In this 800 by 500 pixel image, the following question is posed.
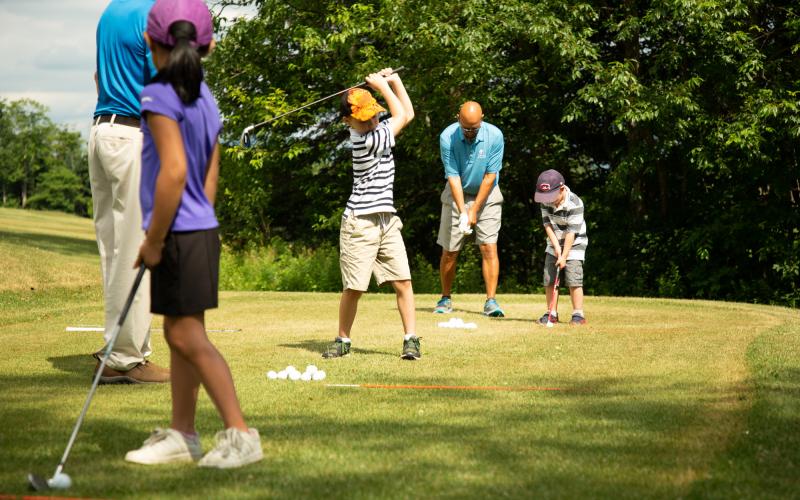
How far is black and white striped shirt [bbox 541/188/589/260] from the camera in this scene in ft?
32.6

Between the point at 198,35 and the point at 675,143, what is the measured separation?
1438 cm

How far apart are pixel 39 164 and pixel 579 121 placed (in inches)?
4683

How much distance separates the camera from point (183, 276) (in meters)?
4.06

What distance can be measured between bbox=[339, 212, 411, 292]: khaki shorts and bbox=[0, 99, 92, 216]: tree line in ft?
383

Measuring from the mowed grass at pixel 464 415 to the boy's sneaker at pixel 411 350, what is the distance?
0.09 meters

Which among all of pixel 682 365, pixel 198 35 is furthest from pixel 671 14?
pixel 198 35

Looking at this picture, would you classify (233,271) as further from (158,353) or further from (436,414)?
(436,414)

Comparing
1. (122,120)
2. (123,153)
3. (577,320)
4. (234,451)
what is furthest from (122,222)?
(577,320)

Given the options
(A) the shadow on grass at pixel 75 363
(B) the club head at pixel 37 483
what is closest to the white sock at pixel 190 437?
(B) the club head at pixel 37 483

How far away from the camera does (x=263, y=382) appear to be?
20.2 ft

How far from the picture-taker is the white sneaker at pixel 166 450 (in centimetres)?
413

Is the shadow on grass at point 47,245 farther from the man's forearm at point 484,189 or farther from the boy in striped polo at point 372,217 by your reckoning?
the boy in striped polo at point 372,217

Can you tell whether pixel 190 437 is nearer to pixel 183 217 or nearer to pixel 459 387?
pixel 183 217

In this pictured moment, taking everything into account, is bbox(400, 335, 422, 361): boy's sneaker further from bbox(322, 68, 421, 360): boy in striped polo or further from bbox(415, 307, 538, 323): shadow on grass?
bbox(415, 307, 538, 323): shadow on grass
